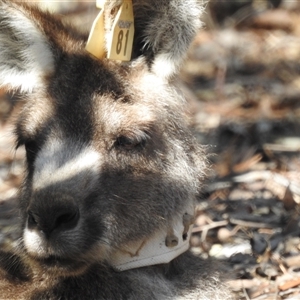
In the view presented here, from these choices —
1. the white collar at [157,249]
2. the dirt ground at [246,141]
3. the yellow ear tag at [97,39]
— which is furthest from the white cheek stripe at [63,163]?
the dirt ground at [246,141]

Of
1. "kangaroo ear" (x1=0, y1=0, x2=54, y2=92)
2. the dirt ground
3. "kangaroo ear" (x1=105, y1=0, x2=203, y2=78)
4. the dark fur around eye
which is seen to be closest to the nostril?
the dark fur around eye

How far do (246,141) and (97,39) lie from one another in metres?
3.24

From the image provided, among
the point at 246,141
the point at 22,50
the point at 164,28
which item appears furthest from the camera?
the point at 246,141

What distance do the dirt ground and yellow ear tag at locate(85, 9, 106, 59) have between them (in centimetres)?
94

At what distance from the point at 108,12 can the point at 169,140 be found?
0.81 m

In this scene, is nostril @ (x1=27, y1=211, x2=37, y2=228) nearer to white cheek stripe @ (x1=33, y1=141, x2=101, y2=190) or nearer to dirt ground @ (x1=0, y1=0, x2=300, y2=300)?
white cheek stripe @ (x1=33, y1=141, x2=101, y2=190)

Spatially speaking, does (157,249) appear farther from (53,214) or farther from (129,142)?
(53,214)

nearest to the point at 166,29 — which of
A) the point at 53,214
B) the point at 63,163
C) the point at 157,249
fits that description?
the point at 63,163

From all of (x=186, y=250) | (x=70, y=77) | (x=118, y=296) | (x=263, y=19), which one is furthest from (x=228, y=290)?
(x=263, y=19)

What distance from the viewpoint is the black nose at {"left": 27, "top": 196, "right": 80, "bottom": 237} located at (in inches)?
147

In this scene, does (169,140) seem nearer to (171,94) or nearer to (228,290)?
(171,94)

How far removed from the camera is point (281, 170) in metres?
6.84

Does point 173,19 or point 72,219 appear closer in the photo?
point 72,219

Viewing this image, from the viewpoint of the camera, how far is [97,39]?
4.42 metres
